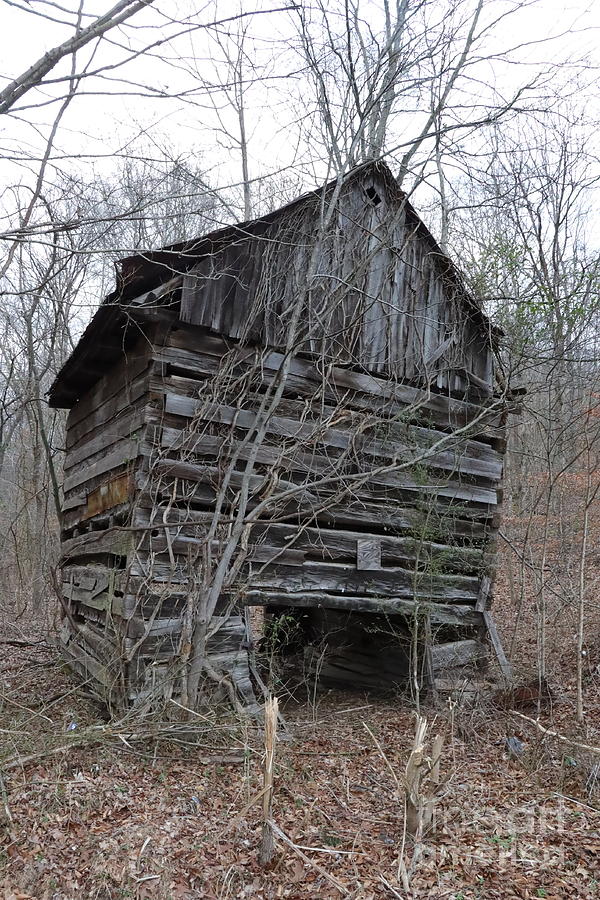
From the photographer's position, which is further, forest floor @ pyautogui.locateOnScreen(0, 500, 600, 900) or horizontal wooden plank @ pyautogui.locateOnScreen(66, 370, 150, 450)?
horizontal wooden plank @ pyautogui.locateOnScreen(66, 370, 150, 450)

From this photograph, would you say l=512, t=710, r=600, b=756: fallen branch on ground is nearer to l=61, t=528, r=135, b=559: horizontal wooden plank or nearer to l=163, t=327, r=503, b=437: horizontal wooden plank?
l=163, t=327, r=503, b=437: horizontal wooden plank

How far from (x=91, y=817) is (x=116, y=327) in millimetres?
5043

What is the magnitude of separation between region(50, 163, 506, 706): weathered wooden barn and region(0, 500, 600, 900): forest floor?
71cm

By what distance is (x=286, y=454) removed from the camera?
23.3ft

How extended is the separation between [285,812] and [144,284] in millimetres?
5497

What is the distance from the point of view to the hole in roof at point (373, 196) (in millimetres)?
8500

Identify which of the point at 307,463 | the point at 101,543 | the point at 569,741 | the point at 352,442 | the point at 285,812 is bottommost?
the point at 285,812

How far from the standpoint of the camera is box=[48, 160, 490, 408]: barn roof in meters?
6.62

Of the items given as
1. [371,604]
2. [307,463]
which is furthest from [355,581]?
[307,463]

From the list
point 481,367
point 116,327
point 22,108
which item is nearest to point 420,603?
point 481,367

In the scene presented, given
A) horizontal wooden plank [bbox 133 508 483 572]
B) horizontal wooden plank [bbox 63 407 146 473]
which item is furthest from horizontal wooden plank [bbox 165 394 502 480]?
horizontal wooden plank [bbox 133 508 483 572]

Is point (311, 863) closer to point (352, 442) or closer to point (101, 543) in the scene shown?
point (352, 442)

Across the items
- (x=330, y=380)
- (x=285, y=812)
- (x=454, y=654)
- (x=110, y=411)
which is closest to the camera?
(x=285, y=812)

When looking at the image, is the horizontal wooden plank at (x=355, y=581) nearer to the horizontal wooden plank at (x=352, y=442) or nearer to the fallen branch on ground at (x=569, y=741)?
the horizontal wooden plank at (x=352, y=442)
